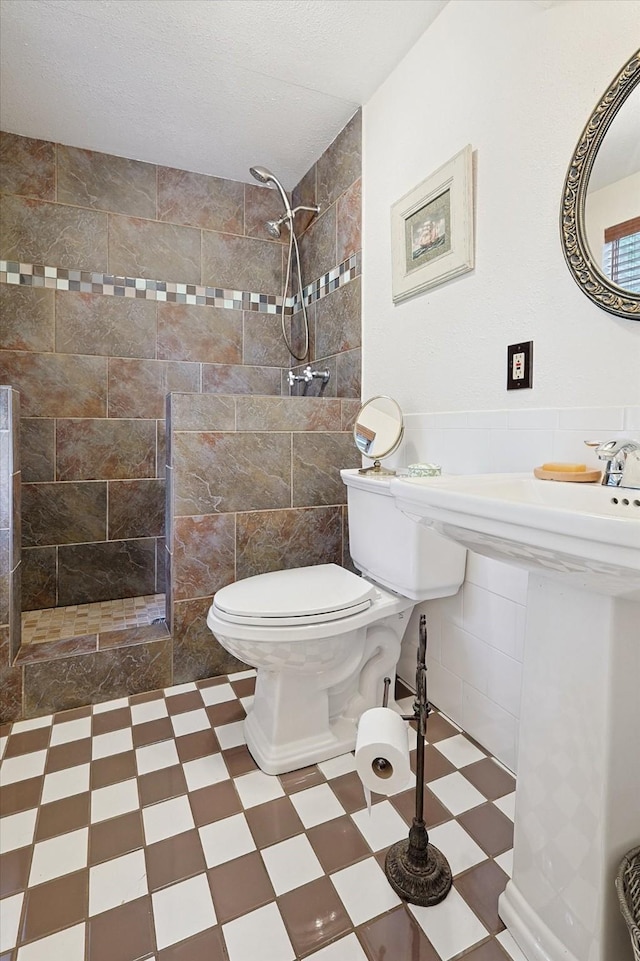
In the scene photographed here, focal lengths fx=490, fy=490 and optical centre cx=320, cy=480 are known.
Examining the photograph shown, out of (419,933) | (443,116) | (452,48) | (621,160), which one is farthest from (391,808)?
(452,48)

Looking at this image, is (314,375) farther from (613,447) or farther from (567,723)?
(567,723)

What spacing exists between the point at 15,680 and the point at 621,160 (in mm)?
2137

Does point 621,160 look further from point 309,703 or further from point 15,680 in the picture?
point 15,680

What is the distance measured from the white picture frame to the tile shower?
32 centimetres

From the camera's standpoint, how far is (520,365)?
4.20 feet

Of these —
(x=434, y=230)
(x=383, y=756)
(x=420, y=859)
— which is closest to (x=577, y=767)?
(x=383, y=756)

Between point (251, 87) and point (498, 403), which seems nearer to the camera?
point (498, 403)

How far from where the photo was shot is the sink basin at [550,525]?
545 millimetres

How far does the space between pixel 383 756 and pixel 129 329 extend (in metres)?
2.17

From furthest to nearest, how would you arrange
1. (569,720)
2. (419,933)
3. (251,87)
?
(251,87) < (419,933) < (569,720)

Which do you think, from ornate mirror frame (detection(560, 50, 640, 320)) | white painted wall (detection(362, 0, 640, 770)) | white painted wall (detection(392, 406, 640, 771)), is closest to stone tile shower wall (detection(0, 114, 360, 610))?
white painted wall (detection(362, 0, 640, 770))

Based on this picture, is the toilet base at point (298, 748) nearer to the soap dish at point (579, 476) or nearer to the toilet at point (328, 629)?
the toilet at point (328, 629)

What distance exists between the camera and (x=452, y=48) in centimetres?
149

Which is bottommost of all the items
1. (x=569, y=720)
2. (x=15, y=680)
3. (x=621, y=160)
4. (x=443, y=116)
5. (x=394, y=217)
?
(x=15, y=680)
